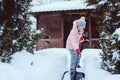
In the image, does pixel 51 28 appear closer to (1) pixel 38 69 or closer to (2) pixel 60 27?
(2) pixel 60 27

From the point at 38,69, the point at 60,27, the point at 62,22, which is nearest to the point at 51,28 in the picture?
the point at 60,27

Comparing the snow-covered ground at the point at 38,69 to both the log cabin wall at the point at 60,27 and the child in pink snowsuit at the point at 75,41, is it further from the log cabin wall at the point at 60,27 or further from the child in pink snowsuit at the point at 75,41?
the log cabin wall at the point at 60,27

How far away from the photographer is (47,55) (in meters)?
11.3

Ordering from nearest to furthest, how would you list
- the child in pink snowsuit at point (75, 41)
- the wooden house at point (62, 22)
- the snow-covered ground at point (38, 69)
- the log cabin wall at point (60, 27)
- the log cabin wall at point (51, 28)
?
the snow-covered ground at point (38, 69)
the child in pink snowsuit at point (75, 41)
the wooden house at point (62, 22)
the log cabin wall at point (60, 27)
the log cabin wall at point (51, 28)

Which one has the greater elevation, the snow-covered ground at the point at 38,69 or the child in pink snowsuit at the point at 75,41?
the child in pink snowsuit at the point at 75,41

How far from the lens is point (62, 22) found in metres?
23.3

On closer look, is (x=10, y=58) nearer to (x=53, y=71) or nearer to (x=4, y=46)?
(x=4, y=46)

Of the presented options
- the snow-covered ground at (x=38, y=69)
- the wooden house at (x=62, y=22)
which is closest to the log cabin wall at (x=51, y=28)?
the wooden house at (x=62, y=22)

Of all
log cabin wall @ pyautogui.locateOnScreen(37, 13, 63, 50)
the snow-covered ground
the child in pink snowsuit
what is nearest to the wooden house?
log cabin wall @ pyautogui.locateOnScreen(37, 13, 63, 50)

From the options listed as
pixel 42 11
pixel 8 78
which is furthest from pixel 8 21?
pixel 42 11

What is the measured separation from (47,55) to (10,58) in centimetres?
249

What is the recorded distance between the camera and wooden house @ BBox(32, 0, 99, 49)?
22.2 metres

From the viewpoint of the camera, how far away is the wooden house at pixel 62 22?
22172 mm

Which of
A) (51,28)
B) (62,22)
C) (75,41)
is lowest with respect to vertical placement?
(51,28)
